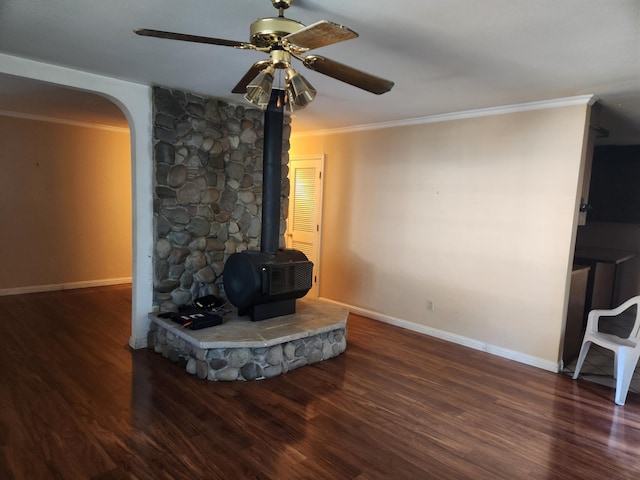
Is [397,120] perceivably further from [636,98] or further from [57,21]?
[57,21]

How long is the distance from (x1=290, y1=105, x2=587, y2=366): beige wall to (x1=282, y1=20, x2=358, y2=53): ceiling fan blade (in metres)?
2.73

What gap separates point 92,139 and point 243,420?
505cm

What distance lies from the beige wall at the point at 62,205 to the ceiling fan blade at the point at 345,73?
16.8ft

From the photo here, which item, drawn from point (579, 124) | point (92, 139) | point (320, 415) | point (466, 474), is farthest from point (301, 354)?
point (92, 139)

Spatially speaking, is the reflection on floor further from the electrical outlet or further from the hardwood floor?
the electrical outlet

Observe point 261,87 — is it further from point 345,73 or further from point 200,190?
point 200,190

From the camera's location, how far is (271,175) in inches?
135

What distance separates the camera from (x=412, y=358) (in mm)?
3707

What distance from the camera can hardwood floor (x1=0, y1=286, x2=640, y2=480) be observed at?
7.04 ft

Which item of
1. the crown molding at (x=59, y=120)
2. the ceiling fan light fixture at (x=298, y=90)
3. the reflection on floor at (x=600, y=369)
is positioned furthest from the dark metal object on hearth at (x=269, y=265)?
the crown molding at (x=59, y=120)

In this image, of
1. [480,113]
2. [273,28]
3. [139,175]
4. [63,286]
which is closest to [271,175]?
[139,175]

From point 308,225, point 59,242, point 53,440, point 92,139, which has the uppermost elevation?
point 92,139

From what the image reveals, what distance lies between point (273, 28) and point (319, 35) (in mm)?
266

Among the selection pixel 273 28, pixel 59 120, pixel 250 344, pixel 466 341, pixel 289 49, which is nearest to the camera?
pixel 273 28
